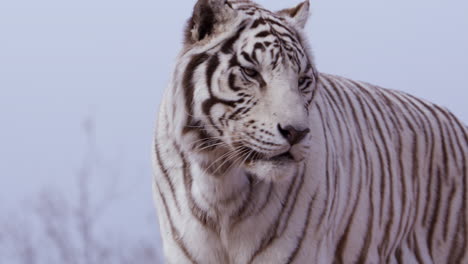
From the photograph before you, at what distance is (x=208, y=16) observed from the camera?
126 inches

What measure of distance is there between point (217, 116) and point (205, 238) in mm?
528

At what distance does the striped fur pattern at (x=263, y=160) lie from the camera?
120 inches

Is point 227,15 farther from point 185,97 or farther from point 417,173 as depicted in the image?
point 417,173

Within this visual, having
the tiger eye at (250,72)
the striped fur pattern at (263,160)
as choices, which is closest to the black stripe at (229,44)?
the striped fur pattern at (263,160)

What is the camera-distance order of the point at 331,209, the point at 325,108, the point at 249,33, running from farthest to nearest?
1. the point at 325,108
2. the point at 331,209
3. the point at 249,33

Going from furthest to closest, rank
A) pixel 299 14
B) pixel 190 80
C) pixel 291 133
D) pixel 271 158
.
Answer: pixel 299 14
pixel 190 80
pixel 271 158
pixel 291 133

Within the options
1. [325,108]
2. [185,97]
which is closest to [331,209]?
[325,108]

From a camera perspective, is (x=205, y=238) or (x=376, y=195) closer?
(x=205, y=238)

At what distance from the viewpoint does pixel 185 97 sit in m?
3.18

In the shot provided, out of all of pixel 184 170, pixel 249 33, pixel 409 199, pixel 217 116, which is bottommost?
pixel 409 199

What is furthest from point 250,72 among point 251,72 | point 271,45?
point 271,45

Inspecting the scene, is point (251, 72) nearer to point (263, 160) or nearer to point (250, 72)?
point (250, 72)

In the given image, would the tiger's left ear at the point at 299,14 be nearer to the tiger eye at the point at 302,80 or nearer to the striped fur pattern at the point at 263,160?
the striped fur pattern at the point at 263,160

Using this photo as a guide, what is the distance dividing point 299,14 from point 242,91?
585 millimetres
